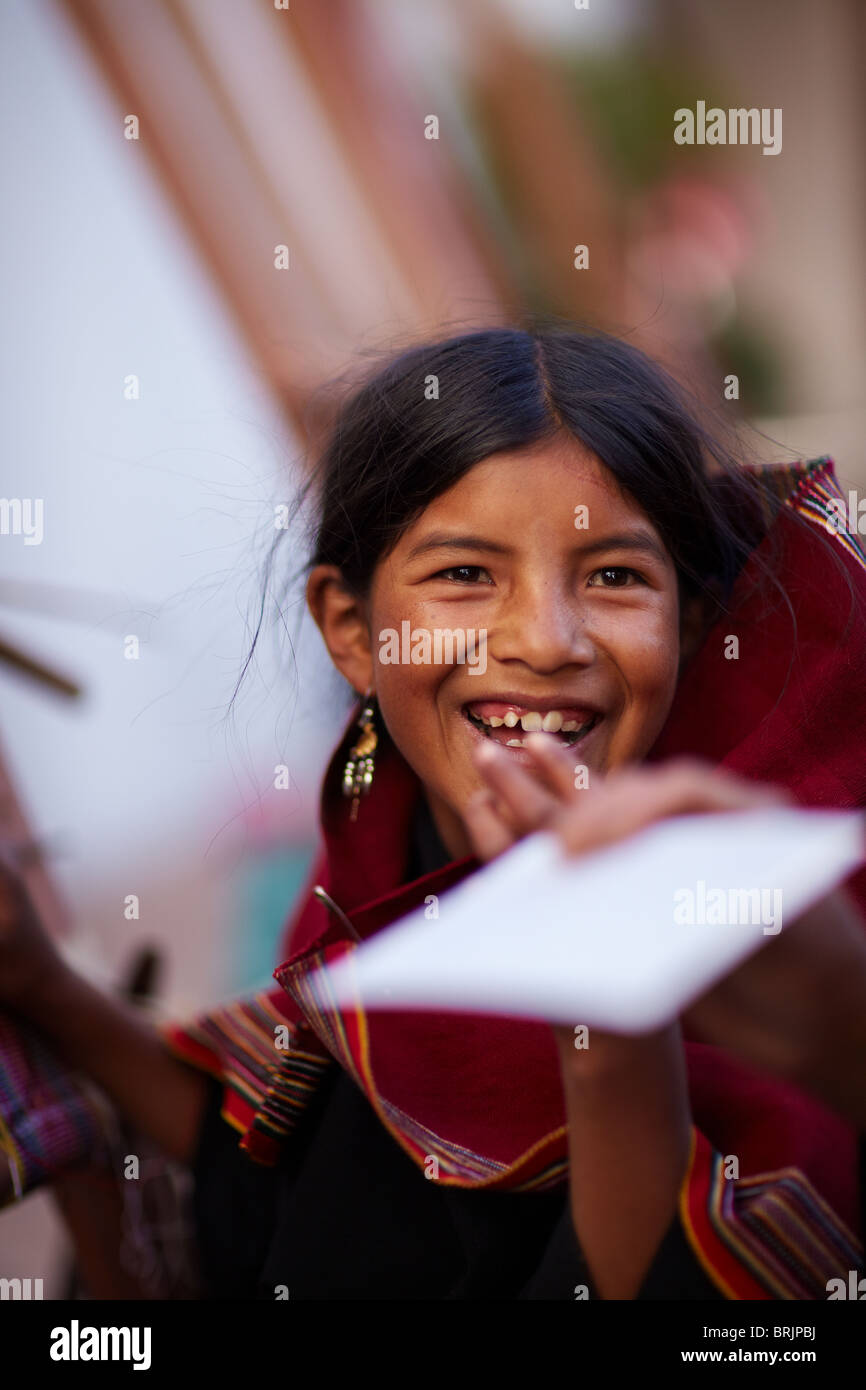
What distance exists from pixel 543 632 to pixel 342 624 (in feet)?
0.80

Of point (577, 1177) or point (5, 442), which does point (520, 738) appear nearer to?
point (577, 1177)

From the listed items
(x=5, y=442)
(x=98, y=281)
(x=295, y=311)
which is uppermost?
(x=295, y=311)

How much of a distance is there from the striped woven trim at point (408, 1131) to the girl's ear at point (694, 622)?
0.34 m

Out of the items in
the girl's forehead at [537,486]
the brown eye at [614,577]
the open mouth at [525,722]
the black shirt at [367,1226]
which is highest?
the girl's forehead at [537,486]

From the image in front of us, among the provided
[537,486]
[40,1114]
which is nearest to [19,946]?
[40,1114]

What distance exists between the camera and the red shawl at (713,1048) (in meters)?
0.67

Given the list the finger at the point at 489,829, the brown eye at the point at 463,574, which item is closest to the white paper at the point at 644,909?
the finger at the point at 489,829

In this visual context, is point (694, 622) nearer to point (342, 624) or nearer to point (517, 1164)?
point (342, 624)

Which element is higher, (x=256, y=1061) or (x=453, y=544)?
(x=453, y=544)

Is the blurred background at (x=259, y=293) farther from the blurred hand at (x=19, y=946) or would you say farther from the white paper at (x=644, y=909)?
the white paper at (x=644, y=909)

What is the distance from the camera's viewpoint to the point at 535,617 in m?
0.75

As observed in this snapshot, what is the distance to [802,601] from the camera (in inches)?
33.7
